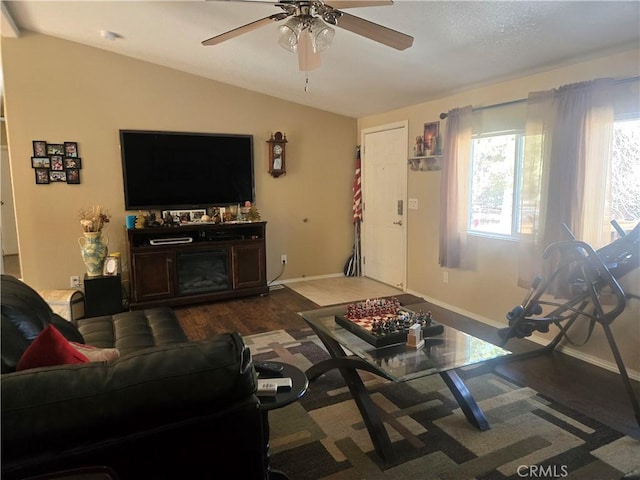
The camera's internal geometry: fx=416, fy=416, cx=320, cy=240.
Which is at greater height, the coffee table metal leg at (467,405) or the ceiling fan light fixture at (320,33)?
the ceiling fan light fixture at (320,33)

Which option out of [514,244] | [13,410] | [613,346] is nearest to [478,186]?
[514,244]

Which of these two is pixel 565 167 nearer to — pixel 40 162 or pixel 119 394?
pixel 119 394

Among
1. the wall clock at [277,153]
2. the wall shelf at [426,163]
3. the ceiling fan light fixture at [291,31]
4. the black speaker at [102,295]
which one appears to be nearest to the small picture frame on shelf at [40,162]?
the black speaker at [102,295]

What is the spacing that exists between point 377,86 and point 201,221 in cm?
248

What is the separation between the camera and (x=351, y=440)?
7.29ft

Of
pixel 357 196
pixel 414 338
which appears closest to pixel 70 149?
pixel 357 196

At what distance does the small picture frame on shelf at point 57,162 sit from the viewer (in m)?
4.35

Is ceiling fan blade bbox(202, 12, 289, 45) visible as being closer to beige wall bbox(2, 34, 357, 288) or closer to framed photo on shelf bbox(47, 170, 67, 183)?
beige wall bbox(2, 34, 357, 288)

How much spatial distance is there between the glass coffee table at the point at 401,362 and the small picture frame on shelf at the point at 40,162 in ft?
11.7

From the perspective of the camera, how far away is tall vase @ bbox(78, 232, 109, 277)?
4.23 m

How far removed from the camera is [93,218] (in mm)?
4281

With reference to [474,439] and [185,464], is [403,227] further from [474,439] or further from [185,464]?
[185,464]

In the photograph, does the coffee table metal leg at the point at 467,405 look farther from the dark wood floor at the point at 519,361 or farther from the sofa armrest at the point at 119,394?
the sofa armrest at the point at 119,394

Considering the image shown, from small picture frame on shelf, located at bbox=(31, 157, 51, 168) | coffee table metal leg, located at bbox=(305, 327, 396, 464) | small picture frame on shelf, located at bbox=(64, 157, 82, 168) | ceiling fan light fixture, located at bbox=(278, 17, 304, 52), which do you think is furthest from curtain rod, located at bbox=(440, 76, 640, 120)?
small picture frame on shelf, located at bbox=(31, 157, 51, 168)
